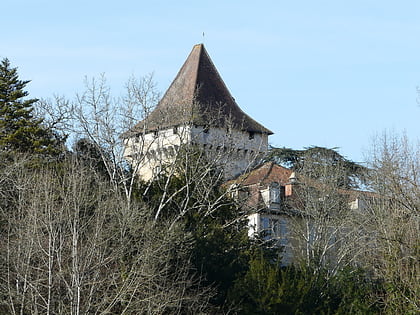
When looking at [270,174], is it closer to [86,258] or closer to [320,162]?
[320,162]

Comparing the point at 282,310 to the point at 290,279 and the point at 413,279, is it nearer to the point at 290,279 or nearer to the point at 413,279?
the point at 290,279

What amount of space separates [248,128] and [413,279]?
94.8 feet

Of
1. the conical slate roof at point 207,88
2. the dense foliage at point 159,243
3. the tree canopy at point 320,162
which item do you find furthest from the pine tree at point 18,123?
the tree canopy at point 320,162

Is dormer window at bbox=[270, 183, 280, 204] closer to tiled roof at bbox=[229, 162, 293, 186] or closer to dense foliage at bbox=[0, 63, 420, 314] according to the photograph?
tiled roof at bbox=[229, 162, 293, 186]

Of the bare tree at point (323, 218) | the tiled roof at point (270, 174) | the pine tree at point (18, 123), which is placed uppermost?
the pine tree at point (18, 123)

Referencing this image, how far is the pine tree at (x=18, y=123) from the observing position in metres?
37.6

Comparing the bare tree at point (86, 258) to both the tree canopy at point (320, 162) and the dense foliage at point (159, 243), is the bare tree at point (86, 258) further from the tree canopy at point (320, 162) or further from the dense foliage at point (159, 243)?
the tree canopy at point (320, 162)

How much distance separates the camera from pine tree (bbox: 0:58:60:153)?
3759 cm

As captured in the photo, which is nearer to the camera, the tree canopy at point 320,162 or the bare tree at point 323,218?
the bare tree at point 323,218

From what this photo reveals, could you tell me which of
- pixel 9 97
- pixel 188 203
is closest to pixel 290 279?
pixel 188 203

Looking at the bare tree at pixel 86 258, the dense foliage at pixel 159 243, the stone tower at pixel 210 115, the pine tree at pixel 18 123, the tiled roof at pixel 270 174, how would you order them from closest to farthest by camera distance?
the bare tree at pixel 86 258 → the dense foliage at pixel 159 243 → the pine tree at pixel 18 123 → the stone tower at pixel 210 115 → the tiled roof at pixel 270 174

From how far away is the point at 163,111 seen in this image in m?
35.5

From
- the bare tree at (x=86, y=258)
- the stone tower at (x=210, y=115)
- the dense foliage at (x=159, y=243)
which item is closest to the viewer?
the bare tree at (x=86, y=258)

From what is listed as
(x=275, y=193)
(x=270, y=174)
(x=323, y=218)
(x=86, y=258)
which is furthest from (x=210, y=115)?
(x=86, y=258)
